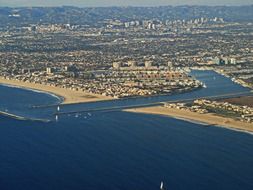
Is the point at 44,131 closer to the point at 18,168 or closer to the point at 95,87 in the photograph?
the point at 18,168

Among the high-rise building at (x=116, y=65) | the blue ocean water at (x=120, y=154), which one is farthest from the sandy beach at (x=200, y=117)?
the high-rise building at (x=116, y=65)

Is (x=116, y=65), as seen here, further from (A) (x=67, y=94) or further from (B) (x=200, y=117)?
(B) (x=200, y=117)

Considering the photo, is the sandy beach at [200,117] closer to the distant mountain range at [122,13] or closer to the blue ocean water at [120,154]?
the blue ocean water at [120,154]

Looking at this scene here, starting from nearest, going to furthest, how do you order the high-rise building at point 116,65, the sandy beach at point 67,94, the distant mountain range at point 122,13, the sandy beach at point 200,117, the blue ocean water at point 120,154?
the blue ocean water at point 120,154, the sandy beach at point 200,117, the sandy beach at point 67,94, the high-rise building at point 116,65, the distant mountain range at point 122,13

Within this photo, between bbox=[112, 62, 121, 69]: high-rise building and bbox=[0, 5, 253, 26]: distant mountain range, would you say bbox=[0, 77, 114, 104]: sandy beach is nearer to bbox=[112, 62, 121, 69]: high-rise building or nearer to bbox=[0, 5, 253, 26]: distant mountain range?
bbox=[112, 62, 121, 69]: high-rise building

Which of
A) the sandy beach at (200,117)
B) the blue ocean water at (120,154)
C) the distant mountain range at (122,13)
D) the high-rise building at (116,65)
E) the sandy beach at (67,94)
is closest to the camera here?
the blue ocean water at (120,154)

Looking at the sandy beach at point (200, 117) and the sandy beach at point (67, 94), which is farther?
the sandy beach at point (67, 94)

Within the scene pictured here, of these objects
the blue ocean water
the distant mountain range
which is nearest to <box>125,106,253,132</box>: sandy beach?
the blue ocean water

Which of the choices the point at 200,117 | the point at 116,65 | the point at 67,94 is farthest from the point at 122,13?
the point at 200,117
